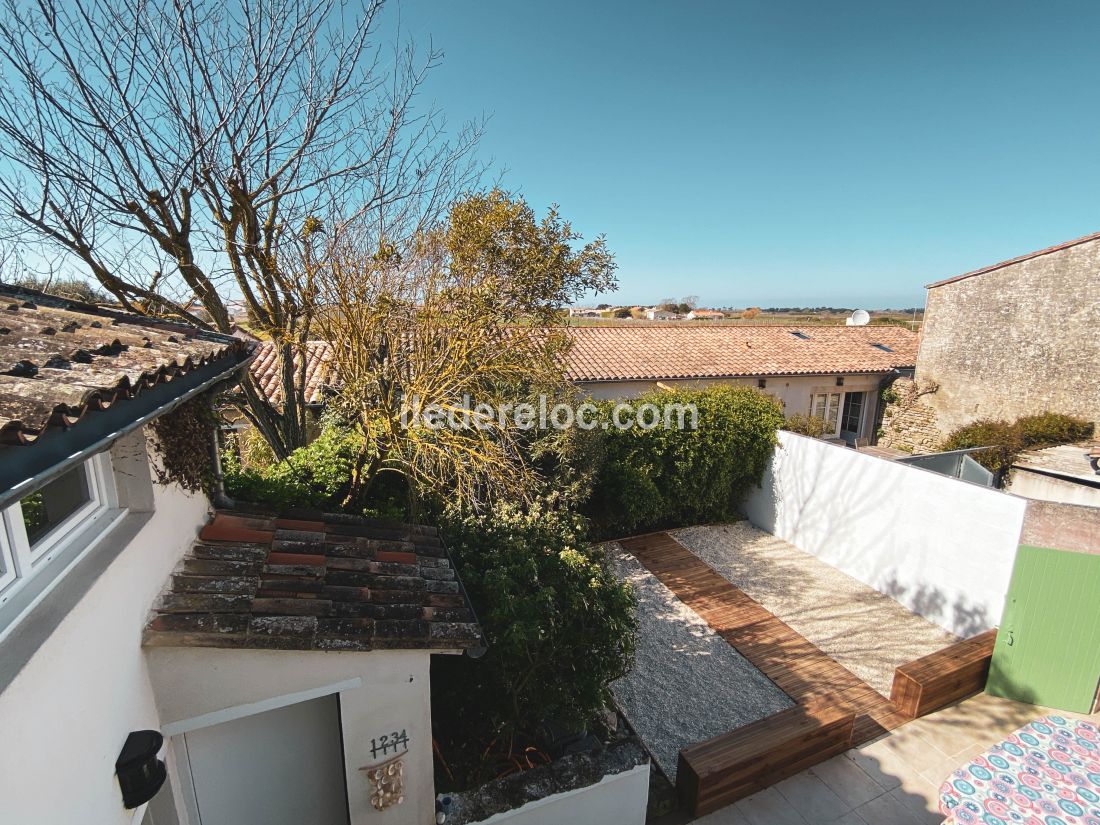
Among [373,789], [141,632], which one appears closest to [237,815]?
[373,789]

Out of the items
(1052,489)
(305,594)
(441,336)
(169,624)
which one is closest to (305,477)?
(441,336)

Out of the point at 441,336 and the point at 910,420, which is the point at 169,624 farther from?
the point at 910,420

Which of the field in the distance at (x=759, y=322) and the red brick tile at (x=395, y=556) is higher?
the field in the distance at (x=759, y=322)

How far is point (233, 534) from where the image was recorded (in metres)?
5.17

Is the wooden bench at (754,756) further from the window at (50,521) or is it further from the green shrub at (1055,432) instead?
the green shrub at (1055,432)

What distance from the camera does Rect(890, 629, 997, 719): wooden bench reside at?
823cm

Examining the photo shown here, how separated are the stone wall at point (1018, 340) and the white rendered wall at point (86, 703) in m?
23.3

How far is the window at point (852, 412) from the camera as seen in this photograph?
23562 millimetres

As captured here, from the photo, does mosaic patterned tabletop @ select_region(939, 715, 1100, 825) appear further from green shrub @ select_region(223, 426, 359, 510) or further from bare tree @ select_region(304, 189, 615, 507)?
green shrub @ select_region(223, 426, 359, 510)

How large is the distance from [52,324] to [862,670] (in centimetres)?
1236

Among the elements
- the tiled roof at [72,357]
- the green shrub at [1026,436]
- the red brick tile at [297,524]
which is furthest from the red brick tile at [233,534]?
the green shrub at [1026,436]

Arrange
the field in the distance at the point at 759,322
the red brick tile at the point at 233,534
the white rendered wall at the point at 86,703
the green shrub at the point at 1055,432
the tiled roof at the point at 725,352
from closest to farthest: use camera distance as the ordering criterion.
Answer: the white rendered wall at the point at 86,703 < the red brick tile at the point at 233,534 < the green shrub at the point at 1055,432 < the tiled roof at the point at 725,352 < the field in the distance at the point at 759,322

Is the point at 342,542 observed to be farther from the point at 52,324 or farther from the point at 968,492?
the point at 968,492

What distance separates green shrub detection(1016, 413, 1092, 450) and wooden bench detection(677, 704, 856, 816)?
46.4 feet
